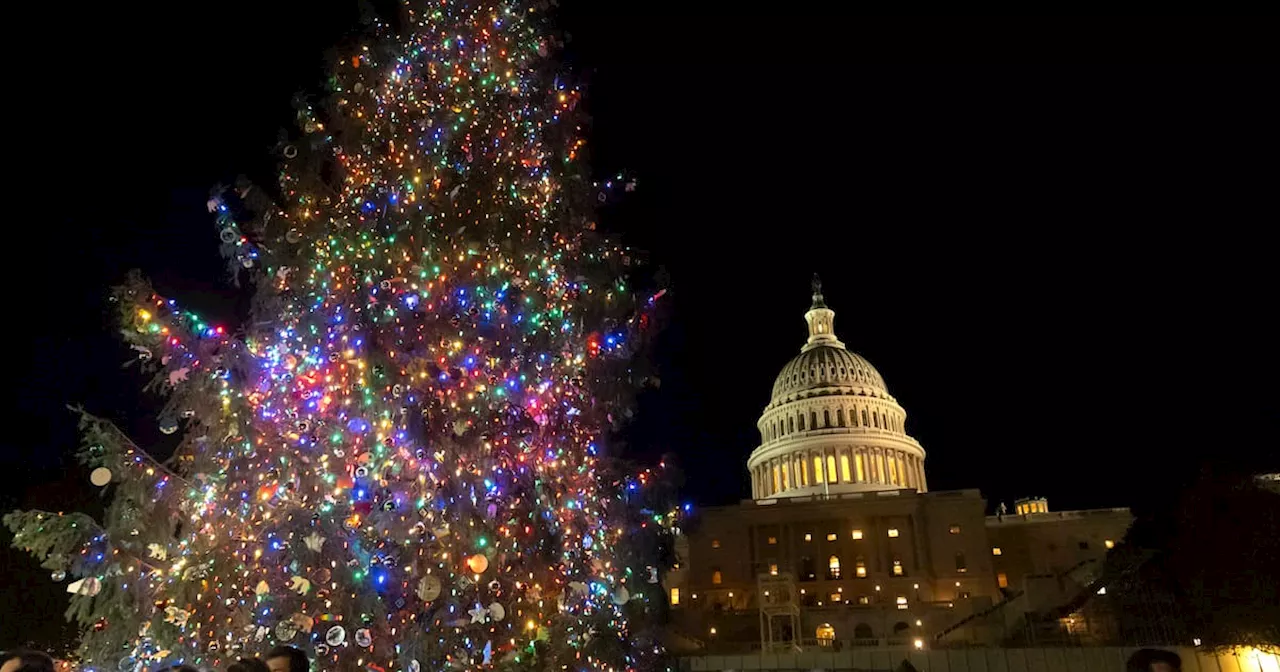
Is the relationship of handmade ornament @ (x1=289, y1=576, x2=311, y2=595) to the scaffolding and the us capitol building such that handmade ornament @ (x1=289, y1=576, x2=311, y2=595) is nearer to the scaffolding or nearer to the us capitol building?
the us capitol building

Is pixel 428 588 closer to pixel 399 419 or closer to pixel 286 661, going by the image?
pixel 399 419

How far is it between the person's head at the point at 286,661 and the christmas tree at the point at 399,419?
1967mm

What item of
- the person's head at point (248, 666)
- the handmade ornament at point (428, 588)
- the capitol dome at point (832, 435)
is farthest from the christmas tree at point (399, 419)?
the capitol dome at point (832, 435)

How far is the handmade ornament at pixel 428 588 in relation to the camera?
8.77 meters

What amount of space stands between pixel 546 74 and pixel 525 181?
198cm

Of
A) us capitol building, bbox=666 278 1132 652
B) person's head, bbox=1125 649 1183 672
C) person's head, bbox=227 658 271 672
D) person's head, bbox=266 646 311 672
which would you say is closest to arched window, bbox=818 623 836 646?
us capitol building, bbox=666 278 1132 652

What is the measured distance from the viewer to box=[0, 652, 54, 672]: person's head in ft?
18.9

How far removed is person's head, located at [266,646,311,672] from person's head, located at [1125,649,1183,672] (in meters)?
5.90

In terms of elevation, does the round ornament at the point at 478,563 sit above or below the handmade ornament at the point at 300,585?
above

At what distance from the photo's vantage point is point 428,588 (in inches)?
346

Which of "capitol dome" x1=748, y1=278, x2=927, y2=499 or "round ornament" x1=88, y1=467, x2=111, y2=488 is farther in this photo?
"capitol dome" x1=748, y1=278, x2=927, y2=499

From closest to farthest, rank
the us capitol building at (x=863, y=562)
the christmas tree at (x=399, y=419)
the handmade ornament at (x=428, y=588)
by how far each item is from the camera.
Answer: the handmade ornament at (x=428, y=588) → the christmas tree at (x=399, y=419) → the us capitol building at (x=863, y=562)

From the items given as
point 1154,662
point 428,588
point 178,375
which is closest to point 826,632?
point 428,588

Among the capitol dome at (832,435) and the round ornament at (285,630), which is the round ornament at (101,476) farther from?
the capitol dome at (832,435)
